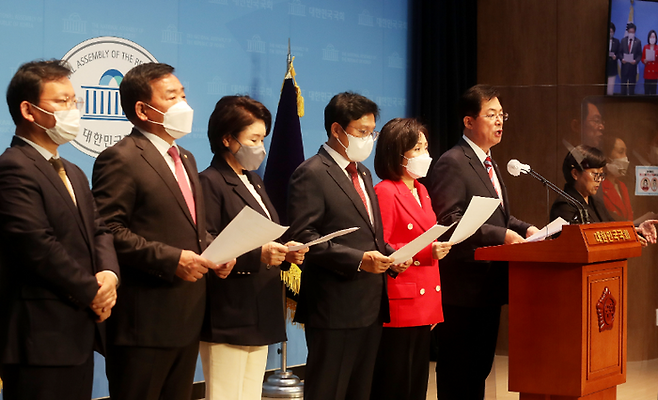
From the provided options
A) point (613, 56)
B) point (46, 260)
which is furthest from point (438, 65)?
point (46, 260)

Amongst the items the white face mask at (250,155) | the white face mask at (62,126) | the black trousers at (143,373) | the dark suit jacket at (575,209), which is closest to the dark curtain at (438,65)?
the dark suit jacket at (575,209)

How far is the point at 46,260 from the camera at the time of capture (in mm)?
2203

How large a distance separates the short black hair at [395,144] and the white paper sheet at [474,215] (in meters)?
0.50

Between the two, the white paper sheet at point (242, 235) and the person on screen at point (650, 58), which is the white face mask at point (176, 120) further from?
the person on screen at point (650, 58)

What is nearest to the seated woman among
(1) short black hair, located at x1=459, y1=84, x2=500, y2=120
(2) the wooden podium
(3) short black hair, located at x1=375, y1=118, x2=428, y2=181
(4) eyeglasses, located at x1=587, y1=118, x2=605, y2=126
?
(4) eyeglasses, located at x1=587, y1=118, x2=605, y2=126

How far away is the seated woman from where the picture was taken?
3.54m

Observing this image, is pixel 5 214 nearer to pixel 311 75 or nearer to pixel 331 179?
pixel 331 179

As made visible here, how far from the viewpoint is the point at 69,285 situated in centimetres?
224

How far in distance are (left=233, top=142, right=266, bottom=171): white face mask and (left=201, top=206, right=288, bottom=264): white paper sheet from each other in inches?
24.3

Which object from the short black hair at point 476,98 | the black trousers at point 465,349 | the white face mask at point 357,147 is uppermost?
the short black hair at point 476,98

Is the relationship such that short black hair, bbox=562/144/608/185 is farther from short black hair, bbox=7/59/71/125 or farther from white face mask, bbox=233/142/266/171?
short black hair, bbox=7/59/71/125

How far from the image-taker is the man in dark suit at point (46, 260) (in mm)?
2213

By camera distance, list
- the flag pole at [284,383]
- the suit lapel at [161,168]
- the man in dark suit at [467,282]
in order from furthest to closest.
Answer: the flag pole at [284,383], the man in dark suit at [467,282], the suit lapel at [161,168]

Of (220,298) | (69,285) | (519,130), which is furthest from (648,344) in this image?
(69,285)
